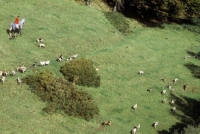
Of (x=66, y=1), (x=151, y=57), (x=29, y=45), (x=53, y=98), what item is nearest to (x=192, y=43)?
(x=151, y=57)

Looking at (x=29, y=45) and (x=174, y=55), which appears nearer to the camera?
(x=29, y=45)

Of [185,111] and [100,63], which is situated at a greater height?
[100,63]

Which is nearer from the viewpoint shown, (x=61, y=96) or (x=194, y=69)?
(x=61, y=96)

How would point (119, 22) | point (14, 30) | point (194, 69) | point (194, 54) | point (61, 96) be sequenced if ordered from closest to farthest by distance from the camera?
point (61, 96), point (14, 30), point (194, 69), point (194, 54), point (119, 22)

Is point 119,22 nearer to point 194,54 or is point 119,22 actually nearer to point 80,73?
point 194,54

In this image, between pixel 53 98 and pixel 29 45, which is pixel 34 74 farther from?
pixel 29 45

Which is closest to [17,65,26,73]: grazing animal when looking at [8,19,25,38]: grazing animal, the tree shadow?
[8,19,25,38]: grazing animal

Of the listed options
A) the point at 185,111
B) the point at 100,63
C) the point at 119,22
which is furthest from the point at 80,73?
the point at 119,22
